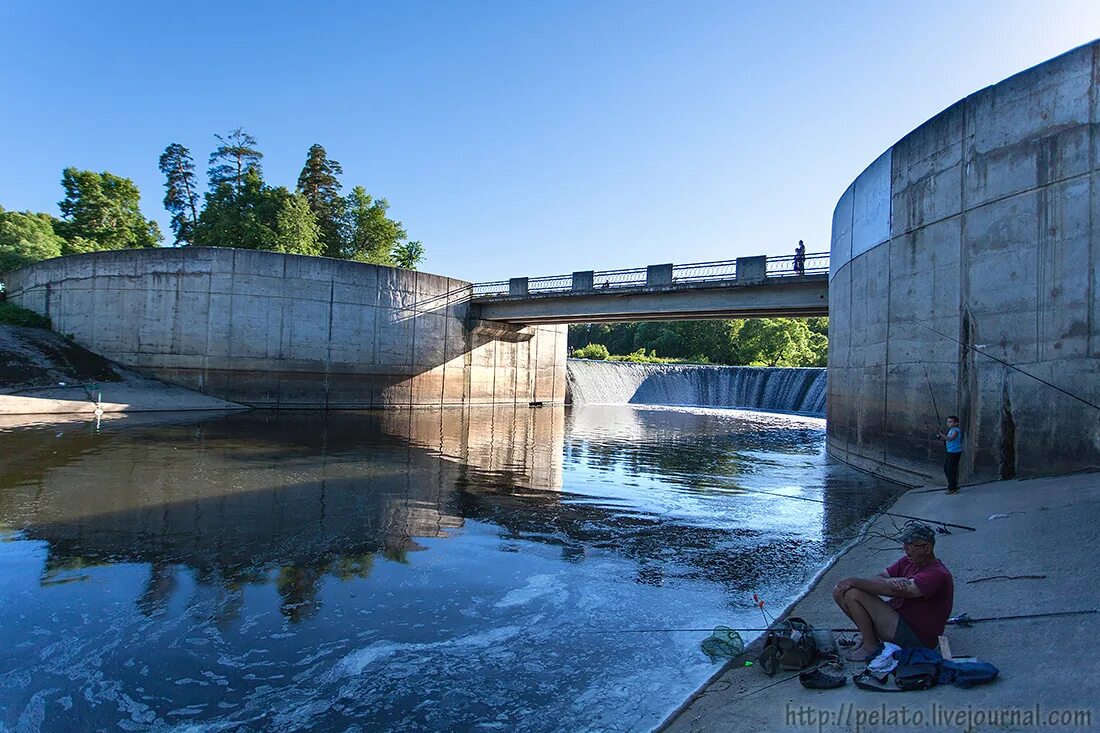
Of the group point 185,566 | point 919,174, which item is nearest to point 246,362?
point 185,566

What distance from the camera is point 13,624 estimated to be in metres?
5.79

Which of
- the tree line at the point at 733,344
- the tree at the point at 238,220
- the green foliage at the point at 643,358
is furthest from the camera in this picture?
the tree line at the point at 733,344

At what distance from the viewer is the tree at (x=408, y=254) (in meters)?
67.2

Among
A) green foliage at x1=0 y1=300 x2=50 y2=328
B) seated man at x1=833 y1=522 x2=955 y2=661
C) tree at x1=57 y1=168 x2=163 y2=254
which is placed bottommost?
seated man at x1=833 y1=522 x2=955 y2=661

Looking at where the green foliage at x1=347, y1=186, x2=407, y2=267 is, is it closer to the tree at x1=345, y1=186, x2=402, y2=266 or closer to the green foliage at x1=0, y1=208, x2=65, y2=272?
the tree at x1=345, y1=186, x2=402, y2=266

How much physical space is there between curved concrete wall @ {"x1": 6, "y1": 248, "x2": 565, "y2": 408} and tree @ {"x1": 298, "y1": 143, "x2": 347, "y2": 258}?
28903 mm

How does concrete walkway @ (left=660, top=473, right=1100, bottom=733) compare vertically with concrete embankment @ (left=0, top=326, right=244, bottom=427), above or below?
below

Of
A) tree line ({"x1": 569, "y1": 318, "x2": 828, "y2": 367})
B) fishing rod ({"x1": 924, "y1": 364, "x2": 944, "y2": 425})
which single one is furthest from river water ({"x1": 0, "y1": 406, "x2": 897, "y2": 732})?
tree line ({"x1": 569, "y1": 318, "x2": 828, "y2": 367})

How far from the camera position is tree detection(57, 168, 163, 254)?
60.0m

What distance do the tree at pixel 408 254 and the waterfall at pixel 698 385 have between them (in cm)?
2387

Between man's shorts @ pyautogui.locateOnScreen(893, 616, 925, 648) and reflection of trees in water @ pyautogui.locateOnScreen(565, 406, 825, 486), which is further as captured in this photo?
reflection of trees in water @ pyautogui.locateOnScreen(565, 406, 825, 486)

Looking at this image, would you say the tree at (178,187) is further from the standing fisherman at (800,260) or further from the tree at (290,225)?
the standing fisherman at (800,260)

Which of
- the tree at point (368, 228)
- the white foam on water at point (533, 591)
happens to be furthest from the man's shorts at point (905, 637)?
the tree at point (368, 228)

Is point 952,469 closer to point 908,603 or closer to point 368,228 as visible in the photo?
point 908,603
